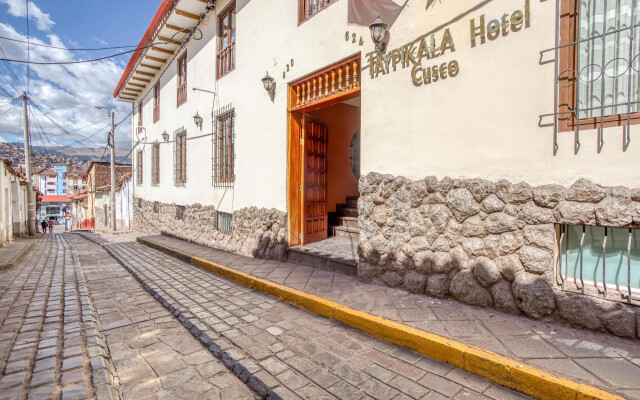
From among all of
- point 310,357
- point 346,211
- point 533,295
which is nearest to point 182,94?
point 346,211

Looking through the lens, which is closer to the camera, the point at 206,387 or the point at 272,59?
the point at 206,387

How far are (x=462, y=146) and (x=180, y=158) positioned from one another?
427 inches

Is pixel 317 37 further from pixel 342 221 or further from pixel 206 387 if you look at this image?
pixel 206 387

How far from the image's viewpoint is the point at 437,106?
4148mm

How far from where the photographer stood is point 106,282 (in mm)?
6031

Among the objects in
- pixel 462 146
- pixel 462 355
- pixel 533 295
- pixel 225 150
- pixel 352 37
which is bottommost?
pixel 462 355

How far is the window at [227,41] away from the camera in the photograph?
8.77 m

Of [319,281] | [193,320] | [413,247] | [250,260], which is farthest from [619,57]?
[250,260]

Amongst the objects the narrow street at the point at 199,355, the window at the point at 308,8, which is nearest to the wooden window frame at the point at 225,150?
the window at the point at 308,8

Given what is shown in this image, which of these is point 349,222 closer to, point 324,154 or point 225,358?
point 324,154

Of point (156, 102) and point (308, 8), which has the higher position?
point (156, 102)

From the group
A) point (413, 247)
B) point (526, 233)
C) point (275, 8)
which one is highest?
point (275, 8)

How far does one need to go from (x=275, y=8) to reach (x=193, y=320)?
6310mm

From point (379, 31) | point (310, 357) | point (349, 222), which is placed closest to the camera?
point (310, 357)
